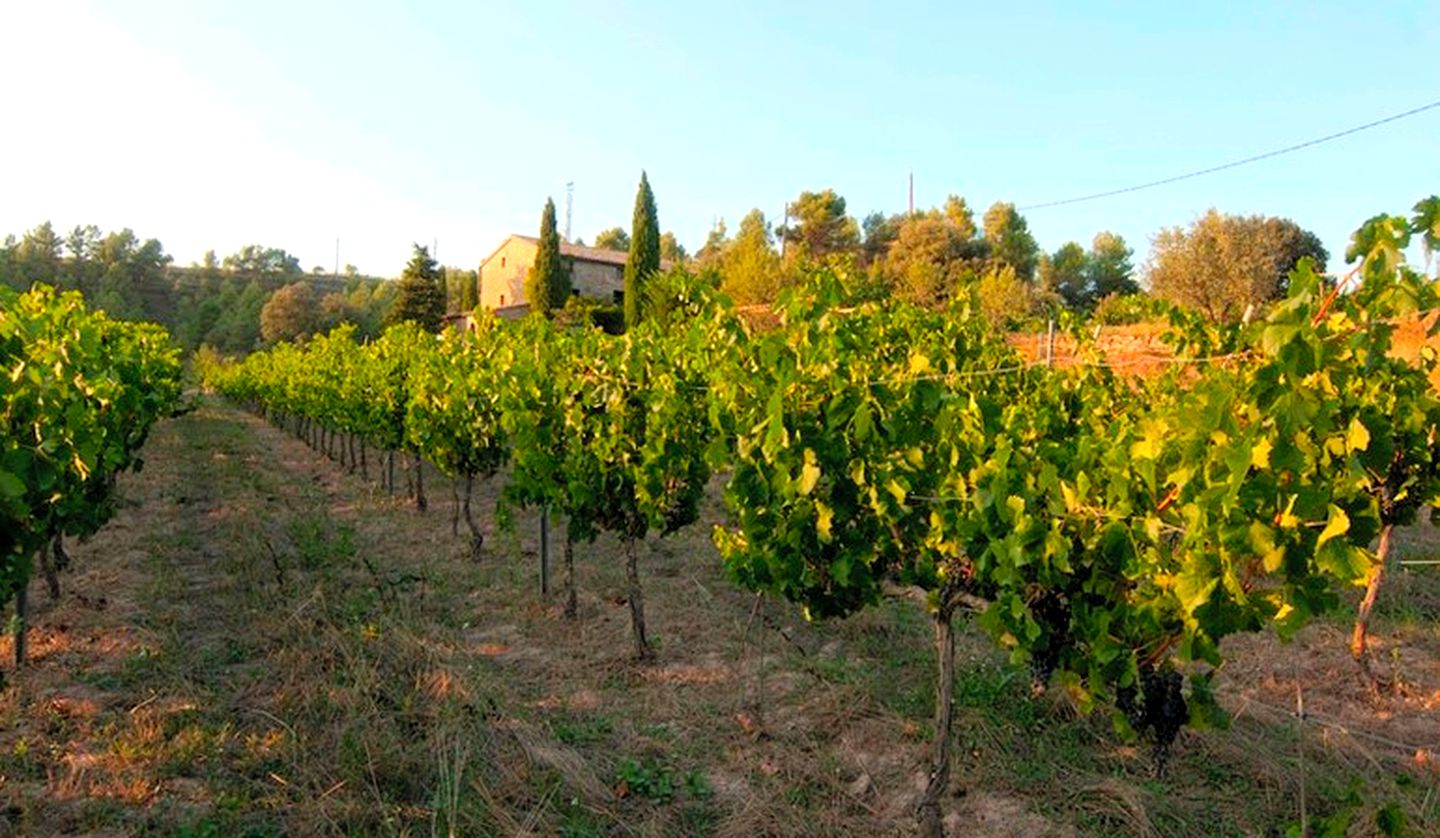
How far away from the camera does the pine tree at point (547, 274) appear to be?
41906mm

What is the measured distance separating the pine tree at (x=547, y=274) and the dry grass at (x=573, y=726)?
34506 mm

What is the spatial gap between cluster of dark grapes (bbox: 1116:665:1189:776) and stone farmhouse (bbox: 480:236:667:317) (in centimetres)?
4578

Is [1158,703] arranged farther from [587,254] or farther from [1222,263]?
[587,254]

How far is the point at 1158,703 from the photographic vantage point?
11.8ft

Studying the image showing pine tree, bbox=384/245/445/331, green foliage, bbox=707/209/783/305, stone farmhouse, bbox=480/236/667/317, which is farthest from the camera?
stone farmhouse, bbox=480/236/667/317

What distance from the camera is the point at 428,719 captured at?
4.89 metres

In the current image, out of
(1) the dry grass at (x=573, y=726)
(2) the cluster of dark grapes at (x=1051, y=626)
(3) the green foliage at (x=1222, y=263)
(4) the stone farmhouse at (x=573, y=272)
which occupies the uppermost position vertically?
(4) the stone farmhouse at (x=573, y=272)

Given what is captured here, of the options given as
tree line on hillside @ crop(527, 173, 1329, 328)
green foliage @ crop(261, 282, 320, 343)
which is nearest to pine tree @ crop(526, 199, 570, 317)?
tree line on hillside @ crop(527, 173, 1329, 328)

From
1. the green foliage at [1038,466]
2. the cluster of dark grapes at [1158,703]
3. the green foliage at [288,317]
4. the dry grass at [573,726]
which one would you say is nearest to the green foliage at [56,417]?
the dry grass at [573,726]

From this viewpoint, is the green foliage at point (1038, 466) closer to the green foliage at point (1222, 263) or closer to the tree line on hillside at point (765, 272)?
the tree line on hillside at point (765, 272)

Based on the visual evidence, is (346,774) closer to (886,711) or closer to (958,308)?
(886,711)

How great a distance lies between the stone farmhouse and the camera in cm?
4936

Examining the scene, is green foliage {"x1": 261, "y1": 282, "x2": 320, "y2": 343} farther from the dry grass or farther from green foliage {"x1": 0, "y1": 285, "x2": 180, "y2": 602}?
the dry grass

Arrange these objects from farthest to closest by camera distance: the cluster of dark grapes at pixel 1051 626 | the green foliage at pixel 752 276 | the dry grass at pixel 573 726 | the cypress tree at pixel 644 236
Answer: the cypress tree at pixel 644 236
the green foliage at pixel 752 276
the dry grass at pixel 573 726
the cluster of dark grapes at pixel 1051 626
